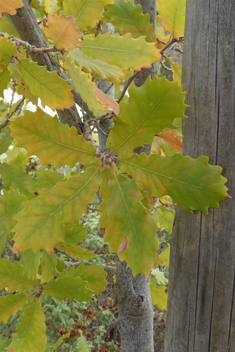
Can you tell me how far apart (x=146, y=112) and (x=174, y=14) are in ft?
1.76

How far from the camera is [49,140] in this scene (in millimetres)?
695

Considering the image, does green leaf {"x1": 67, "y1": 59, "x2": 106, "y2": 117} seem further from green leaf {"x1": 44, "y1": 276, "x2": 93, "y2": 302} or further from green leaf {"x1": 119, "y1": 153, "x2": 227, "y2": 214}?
green leaf {"x1": 44, "y1": 276, "x2": 93, "y2": 302}

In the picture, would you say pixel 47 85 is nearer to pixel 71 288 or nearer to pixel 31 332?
pixel 71 288

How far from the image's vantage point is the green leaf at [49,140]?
0.67 m

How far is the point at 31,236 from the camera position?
67 cm

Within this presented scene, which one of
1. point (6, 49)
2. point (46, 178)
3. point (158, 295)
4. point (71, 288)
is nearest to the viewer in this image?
point (6, 49)

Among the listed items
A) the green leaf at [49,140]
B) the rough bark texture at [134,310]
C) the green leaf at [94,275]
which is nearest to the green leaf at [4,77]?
the green leaf at [49,140]

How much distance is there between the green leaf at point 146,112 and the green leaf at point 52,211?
11 centimetres

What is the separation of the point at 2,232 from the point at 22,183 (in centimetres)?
24

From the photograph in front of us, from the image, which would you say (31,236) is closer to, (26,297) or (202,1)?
(26,297)

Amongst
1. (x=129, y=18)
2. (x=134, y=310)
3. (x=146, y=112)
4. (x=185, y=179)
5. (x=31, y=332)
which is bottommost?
(x=31, y=332)

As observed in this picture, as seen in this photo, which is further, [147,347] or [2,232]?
[147,347]

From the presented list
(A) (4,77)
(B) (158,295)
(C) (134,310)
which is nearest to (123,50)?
(A) (4,77)

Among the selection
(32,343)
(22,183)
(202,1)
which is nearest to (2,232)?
(22,183)
